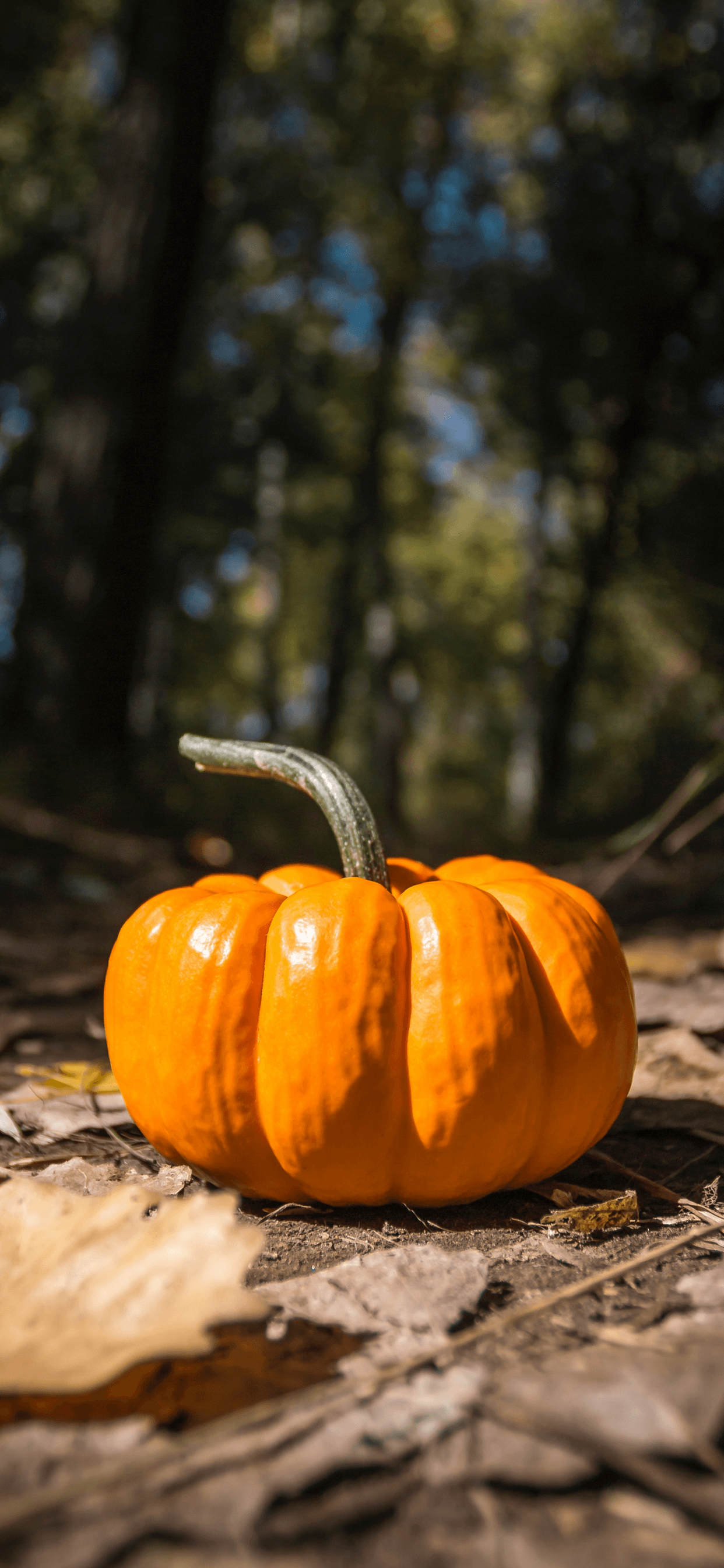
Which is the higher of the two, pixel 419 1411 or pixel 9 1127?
pixel 419 1411

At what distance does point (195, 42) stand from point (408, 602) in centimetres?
1927

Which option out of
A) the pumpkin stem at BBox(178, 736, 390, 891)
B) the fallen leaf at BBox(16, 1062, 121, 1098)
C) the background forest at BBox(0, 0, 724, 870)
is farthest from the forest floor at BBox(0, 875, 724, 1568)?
the background forest at BBox(0, 0, 724, 870)

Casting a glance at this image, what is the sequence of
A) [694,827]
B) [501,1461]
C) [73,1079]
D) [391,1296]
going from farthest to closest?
[694,827] < [73,1079] < [391,1296] < [501,1461]

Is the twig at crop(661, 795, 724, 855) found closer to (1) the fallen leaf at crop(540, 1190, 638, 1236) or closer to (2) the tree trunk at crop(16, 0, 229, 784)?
(1) the fallen leaf at crop(540, 1190, 638, 1236)

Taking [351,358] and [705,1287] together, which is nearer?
[705,1287]

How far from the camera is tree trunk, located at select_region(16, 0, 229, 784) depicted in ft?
15.7

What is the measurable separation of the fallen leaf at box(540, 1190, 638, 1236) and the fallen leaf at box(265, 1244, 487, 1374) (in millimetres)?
167

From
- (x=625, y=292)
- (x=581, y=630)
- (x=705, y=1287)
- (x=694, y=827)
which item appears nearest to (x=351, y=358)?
(x=625, y=292)

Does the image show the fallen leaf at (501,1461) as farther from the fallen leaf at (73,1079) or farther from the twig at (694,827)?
the twig at (694,827)

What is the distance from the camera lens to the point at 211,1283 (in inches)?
32.6

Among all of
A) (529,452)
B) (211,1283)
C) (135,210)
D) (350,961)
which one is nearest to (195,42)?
(135,210)

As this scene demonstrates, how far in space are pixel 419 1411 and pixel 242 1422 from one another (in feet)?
0.51

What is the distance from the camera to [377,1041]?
4.27 feet

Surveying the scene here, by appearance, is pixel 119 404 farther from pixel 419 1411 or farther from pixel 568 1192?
pixel 419 1411
